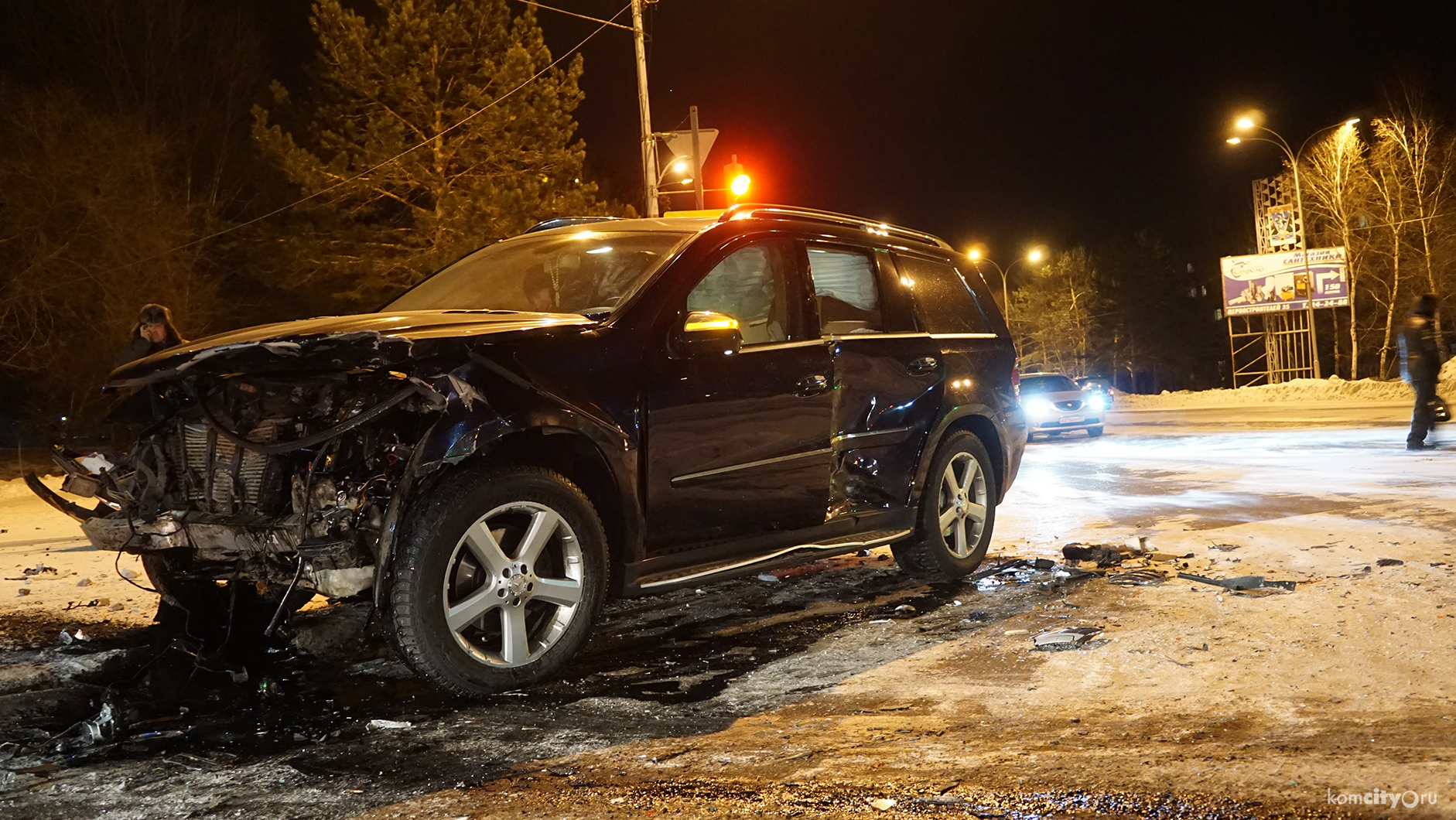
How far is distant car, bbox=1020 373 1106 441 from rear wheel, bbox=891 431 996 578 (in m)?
14.9

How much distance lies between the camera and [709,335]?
4719 mm

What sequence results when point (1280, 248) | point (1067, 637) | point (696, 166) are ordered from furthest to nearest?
1. point (1280, 248)
2. point (696, 166)
3. point (1067, 637)

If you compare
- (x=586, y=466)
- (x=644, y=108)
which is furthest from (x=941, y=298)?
(x=644, y=108)

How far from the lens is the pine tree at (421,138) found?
971 inches

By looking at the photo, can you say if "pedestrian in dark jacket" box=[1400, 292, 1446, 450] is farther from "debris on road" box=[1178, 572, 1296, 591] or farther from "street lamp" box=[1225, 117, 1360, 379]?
"street lamp" box=[1225, 117, 1360, 379]

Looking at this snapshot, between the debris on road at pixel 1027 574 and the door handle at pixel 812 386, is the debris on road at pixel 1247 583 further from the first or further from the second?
the door handle at pixel 812 386

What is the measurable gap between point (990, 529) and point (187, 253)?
88.4 ft

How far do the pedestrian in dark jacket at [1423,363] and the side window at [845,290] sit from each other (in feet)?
32.7

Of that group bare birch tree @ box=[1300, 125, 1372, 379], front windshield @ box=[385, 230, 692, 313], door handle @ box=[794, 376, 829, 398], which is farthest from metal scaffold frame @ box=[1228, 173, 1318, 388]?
front windshield @ box=[385, 230, 692, 313]

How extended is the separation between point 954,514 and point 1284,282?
125ft

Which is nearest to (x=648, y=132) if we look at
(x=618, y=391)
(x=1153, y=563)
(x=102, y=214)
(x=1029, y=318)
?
(x=102, y=214)

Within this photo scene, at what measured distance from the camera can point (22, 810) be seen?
119 inches

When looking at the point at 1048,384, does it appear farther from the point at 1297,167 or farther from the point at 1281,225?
the point at 1281,225

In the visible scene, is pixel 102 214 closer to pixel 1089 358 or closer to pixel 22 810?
pixel 22 810
